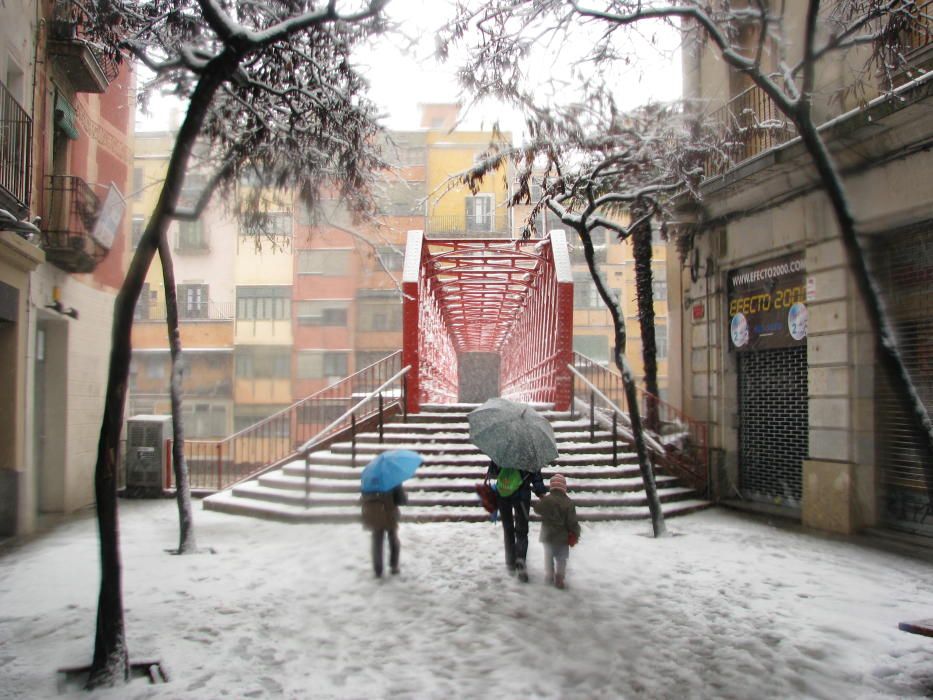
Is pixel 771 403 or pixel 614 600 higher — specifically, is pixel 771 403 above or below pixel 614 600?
above

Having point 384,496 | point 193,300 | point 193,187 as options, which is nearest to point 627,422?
point 384,496

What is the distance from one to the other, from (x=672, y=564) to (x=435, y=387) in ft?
34.7

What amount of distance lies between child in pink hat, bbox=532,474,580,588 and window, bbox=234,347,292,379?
2182 cm

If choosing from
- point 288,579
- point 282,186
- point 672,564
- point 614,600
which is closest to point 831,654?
point 614,600

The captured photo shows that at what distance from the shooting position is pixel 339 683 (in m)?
4.61

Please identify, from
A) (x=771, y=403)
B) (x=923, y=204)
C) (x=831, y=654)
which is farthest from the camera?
(x=771, y=403)

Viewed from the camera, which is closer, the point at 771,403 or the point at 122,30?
the point at 122,30

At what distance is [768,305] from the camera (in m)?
11.5

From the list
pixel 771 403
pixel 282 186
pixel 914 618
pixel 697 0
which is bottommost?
pixel 914 618

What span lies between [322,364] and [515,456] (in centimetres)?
2195

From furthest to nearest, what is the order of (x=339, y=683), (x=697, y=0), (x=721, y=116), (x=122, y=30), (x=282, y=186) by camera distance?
(x=721, y=116), (x=282, y=186), (x=122, y=30), (x=697, y=0), (x=339, y=683)

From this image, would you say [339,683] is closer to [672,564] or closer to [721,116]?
[672,564]

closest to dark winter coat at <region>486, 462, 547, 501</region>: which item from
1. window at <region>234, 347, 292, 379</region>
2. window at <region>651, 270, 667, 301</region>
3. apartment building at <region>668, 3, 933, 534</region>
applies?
apartment building at <region>668, 3, 933, 534</region>

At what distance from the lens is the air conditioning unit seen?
44.2 ft
